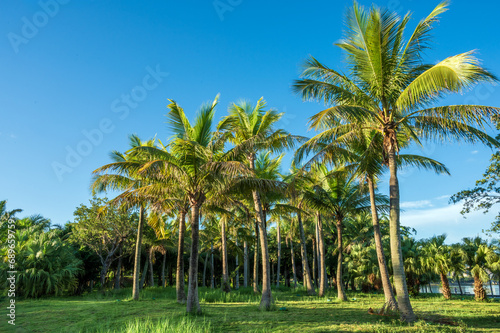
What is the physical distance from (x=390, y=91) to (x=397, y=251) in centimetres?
491

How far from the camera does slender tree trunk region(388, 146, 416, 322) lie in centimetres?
870

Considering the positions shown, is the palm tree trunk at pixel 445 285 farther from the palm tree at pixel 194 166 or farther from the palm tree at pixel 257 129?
the palm tree at pixel 194 166

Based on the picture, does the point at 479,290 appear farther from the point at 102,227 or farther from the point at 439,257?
the point at 102,227

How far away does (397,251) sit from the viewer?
29.3ft

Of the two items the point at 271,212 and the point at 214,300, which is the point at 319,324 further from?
the point at 271,212

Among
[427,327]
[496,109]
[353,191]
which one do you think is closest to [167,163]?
[427,327]

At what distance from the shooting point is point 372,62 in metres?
9.48

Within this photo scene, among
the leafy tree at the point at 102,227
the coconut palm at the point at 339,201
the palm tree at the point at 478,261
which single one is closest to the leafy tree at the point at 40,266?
the leafy tree at the point at 102,227

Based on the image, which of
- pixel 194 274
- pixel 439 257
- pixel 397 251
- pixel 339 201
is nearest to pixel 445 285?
pixel 439 257

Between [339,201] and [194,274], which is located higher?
[339,201]

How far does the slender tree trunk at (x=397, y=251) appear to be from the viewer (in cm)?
870

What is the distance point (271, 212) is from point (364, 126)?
9.93m

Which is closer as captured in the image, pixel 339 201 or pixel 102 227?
pixel 339 201

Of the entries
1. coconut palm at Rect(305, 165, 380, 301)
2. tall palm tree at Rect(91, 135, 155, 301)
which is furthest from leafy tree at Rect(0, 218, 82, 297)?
coconut palm at Rect(305, 165, 380, 301)
